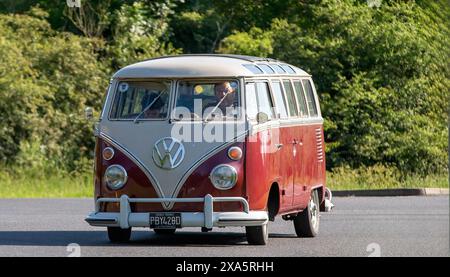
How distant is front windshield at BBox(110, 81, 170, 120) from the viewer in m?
16.8

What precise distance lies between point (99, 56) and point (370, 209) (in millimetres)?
15986

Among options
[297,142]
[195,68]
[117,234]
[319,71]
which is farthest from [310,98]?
[319,71]

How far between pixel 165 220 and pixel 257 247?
1.15 meters

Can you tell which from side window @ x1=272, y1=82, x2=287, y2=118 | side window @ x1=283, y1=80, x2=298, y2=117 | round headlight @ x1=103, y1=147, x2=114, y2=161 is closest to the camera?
round headlight @ x1=103, y1=147, x2=114, y2=161

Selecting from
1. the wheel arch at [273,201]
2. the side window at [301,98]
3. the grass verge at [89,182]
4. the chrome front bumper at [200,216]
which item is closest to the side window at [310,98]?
the side window at [301,98]

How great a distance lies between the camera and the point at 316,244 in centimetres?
1691

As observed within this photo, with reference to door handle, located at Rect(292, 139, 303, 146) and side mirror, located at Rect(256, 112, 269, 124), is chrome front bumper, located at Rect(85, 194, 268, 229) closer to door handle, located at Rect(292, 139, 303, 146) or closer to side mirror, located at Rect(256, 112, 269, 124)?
side mirror, located at Rect(256, 112, 269, 124)

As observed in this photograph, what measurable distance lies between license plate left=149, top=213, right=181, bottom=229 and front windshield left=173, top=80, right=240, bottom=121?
1260 mm

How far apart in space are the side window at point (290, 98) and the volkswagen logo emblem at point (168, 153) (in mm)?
2179

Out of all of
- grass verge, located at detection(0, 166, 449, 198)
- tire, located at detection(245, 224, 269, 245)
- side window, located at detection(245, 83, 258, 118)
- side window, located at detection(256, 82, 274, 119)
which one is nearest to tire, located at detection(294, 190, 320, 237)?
tire, located at detection(245, 224, 269, 245)

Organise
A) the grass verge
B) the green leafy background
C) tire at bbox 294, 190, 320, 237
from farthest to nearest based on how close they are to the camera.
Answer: the green leafy background, the grass verge, tire at bbox 294, 190, 320, 237

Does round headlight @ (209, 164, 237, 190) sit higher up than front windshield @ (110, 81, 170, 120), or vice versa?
front windshield @ (110, 81, 170, 120)

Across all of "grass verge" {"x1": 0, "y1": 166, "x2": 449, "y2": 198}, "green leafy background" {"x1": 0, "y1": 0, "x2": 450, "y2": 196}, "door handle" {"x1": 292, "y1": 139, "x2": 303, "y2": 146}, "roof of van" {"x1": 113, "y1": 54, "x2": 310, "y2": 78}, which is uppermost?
"roof of van" {"x1": 113, "y1": 54, "x2": 310, "y2": 78}

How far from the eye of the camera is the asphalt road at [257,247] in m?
15.6
